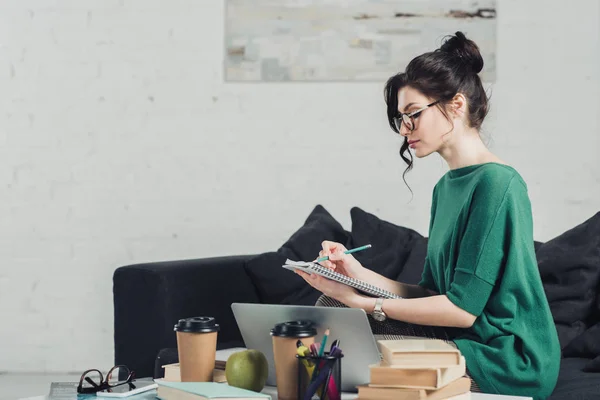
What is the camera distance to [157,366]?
90.9 inches

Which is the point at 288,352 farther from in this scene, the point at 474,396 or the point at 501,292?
the point at 501,292

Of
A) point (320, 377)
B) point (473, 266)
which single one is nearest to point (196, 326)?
point (320, 377)

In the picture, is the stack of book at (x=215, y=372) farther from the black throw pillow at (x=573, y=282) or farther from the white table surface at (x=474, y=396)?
the black throw pillow at (x=573, y=282)

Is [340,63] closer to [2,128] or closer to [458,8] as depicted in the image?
[458,8]

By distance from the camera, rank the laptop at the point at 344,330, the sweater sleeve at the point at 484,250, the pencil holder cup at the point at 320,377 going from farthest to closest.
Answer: the sweater sleeve at the point at 484,250 < the laptop at the point at 344,330 < the pencil holder cup at the point at 320,377

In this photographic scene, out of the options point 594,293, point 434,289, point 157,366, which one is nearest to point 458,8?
point 594,293

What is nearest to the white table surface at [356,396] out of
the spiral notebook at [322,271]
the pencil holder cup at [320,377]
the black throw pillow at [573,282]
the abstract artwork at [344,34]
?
the pencil holder cup at [320,377]

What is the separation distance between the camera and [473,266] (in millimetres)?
1702

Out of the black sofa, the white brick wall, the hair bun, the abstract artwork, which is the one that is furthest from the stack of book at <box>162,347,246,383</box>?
the abstract artwork

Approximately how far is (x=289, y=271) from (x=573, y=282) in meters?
0.85

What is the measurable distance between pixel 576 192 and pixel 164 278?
5.98 feet

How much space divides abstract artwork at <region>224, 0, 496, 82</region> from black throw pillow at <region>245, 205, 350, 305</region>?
92cm

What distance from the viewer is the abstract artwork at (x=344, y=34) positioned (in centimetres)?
337

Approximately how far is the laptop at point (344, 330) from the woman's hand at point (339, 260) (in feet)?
0.93
